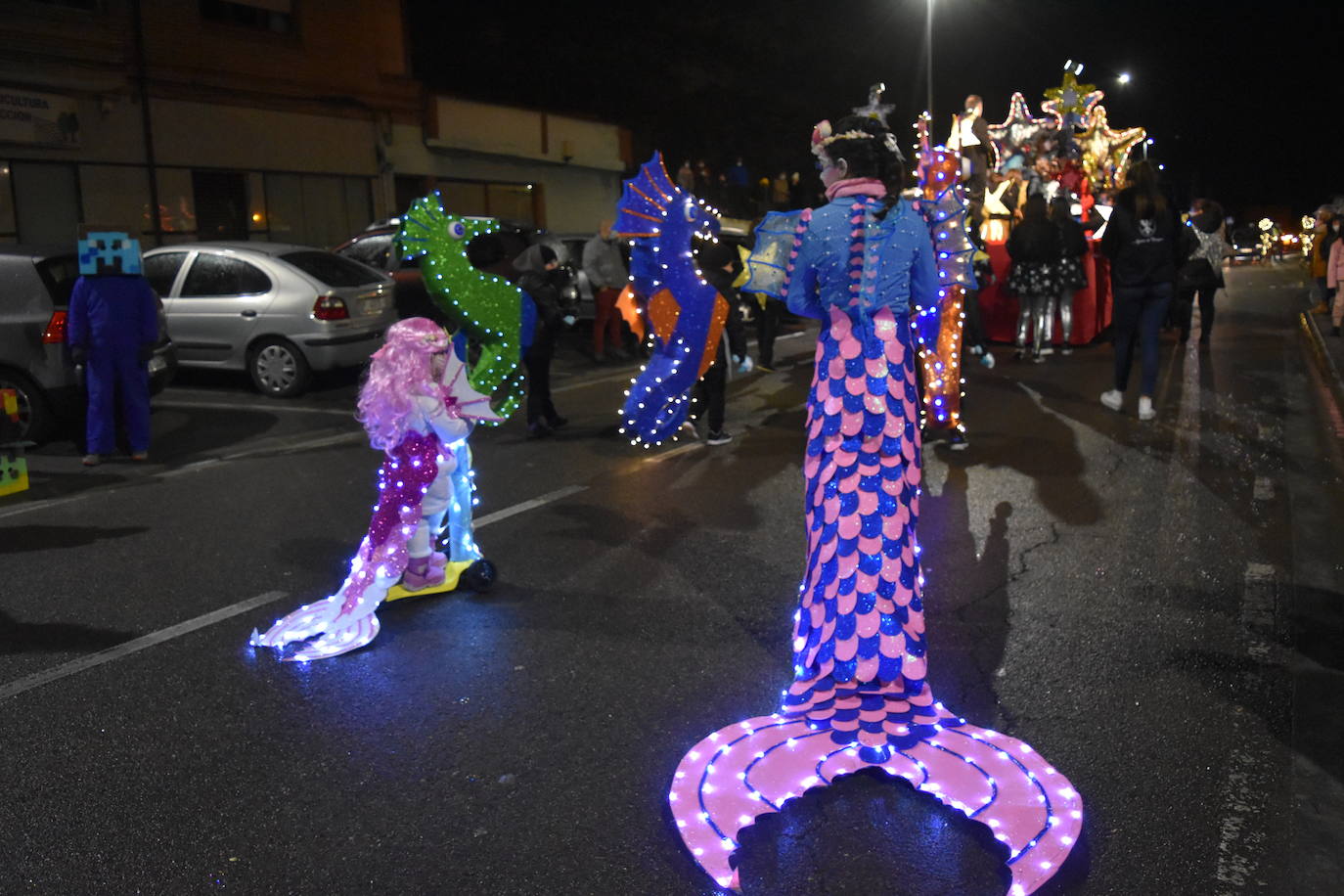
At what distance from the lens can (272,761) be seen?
384cm

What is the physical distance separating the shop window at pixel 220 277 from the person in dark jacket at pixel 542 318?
407 cm

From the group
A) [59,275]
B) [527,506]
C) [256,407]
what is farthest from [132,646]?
[256,407]

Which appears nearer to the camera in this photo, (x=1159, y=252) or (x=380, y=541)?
(x=380, y=541)

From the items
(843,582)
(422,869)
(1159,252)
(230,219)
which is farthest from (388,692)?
(230,219)

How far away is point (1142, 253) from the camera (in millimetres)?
8844

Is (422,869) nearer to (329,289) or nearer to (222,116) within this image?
(329,289)

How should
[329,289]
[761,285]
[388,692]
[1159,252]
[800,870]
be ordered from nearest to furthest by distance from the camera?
[800,870], [761,285], [388,692], [1159,252], [329,289]

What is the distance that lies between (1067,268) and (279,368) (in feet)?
30.3

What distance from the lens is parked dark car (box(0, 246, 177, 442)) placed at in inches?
364

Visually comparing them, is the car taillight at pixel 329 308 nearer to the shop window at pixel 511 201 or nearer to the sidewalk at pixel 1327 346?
the sidewalk at pixel 1327 346

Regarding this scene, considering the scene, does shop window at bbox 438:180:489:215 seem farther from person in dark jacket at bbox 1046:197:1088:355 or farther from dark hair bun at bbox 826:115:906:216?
dark hair bun at bbox 826:115:906:216

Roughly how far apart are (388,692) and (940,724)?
A: 2.09m

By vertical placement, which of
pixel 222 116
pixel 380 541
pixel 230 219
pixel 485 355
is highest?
pixel 222 116

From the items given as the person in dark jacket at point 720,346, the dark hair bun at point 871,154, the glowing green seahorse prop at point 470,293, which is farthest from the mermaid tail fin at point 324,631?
the person in dark jacket at point 720,346
